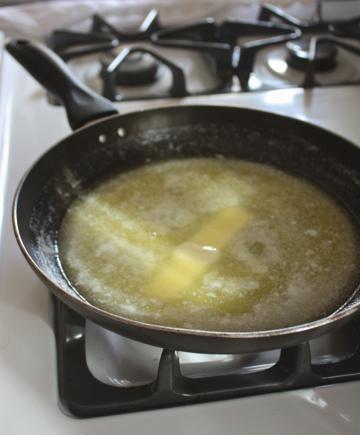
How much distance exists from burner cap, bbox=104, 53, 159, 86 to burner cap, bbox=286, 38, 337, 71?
277mm

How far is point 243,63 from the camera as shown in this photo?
3.30ft

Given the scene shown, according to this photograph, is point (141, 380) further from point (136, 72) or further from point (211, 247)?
point (136, 72)

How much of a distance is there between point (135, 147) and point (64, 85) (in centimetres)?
14

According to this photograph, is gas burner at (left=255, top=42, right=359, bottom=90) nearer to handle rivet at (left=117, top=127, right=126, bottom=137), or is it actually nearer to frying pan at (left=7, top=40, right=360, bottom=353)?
frying pan at (left=7, top=40, right=360, bottom=353)

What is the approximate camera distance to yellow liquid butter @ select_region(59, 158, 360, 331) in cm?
59

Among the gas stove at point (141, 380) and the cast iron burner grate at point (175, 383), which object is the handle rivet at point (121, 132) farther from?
the cast iron burner grate at point (175, 383)

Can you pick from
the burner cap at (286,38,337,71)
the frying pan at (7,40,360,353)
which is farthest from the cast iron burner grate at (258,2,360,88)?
the frying pan at (7,40,360,353)

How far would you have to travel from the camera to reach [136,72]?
1.01 meters

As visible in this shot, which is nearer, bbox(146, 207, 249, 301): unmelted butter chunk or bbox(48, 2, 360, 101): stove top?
bbox(146, 207, 249, 301): unmelted butter chunk

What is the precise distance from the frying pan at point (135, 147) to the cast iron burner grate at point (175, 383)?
0.10 metres

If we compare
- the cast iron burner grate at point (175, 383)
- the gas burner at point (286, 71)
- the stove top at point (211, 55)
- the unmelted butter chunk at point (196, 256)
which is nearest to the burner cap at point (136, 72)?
the stove top at point (211, 55)

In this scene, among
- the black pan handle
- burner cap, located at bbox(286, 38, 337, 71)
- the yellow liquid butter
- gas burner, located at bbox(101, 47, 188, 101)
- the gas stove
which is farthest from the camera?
burner cap, located at bbox(286, 38, 337, 71)

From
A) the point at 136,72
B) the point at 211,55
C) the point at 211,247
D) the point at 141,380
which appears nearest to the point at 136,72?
the point at 136,72

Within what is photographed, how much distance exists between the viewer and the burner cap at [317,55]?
41.2 inches
